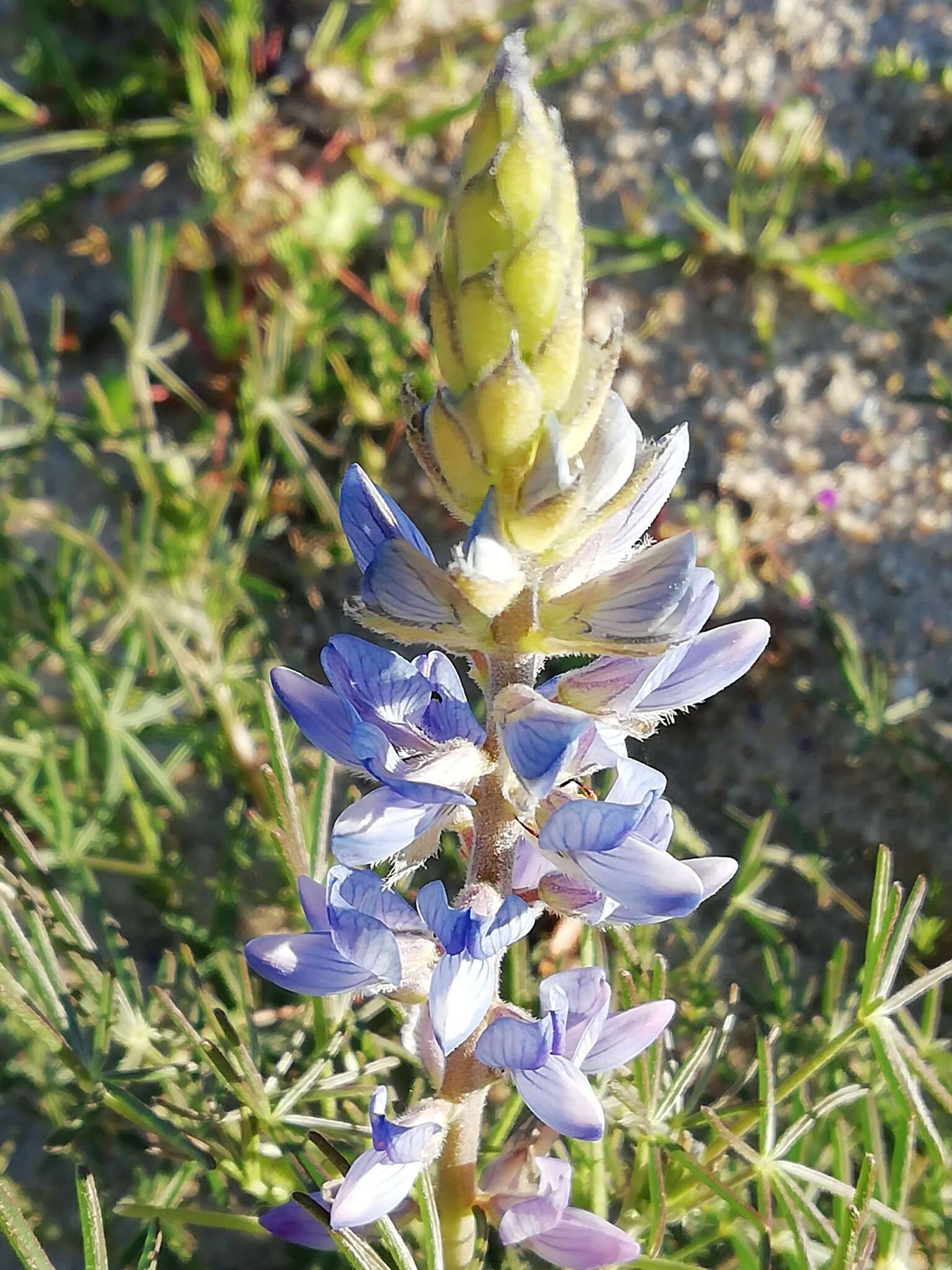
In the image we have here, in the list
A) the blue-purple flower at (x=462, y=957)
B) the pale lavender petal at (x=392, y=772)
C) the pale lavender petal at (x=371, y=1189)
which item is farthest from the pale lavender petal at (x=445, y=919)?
the pale lavender petal at (x=371, y=1189)

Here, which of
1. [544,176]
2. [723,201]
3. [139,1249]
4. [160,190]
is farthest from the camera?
[160,190]

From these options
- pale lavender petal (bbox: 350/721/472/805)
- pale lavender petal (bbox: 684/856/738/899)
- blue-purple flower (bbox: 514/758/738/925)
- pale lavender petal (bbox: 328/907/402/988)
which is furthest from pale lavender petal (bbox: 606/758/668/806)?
pale lavender petal (bbox: 328/907/402/988)

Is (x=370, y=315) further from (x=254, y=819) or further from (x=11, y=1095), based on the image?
(x=11, y=1095)

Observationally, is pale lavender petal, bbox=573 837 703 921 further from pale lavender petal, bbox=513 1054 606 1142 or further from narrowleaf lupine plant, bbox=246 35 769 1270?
pale lavender petal, bbox=513 1054 606 1142

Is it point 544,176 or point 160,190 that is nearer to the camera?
point 544,176

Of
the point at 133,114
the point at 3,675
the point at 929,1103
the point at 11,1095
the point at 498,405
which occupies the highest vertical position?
the point at 133,114

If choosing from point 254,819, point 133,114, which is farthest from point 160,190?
point 254,819

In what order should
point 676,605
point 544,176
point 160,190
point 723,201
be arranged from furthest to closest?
point 160,190 → point 723,201 → point 676,605 → point 544,176

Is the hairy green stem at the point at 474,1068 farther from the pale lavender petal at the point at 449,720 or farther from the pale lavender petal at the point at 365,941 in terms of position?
the pale lavender petal at the point at 365,941
